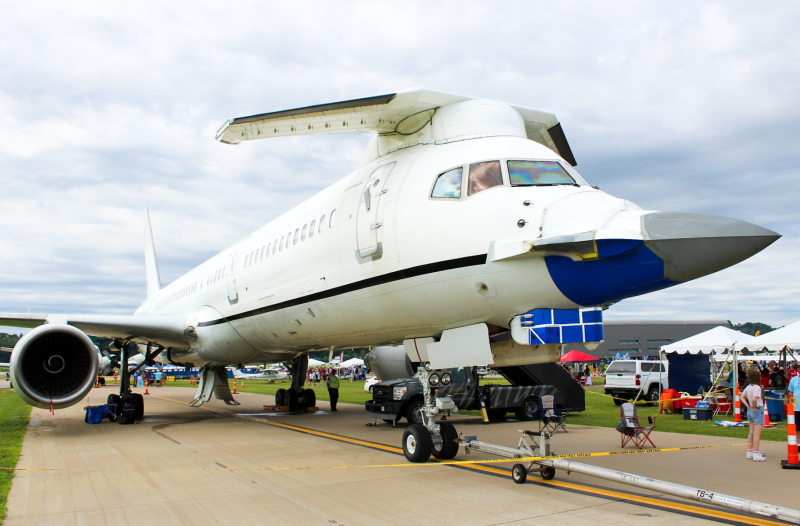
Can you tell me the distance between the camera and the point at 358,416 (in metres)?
17.6

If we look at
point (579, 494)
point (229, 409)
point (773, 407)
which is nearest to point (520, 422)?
point (773, 407)

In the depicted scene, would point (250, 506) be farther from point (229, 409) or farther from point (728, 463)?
point (229, 409)

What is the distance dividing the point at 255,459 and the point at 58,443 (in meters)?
5.31

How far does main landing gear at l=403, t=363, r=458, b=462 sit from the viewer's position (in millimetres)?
8159

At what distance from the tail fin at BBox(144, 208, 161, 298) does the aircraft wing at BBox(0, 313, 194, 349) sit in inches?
555

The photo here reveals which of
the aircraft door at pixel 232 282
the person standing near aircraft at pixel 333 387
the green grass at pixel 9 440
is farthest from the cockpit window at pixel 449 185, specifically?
the person standing near aircraft at pixel 333 387

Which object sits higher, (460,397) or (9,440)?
(460,397)

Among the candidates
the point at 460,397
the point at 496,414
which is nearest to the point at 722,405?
the point at 496,414

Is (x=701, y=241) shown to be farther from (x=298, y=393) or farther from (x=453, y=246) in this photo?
(x=298, y=393)

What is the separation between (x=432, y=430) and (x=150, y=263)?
88.0 ft

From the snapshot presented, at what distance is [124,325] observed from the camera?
15336 mm

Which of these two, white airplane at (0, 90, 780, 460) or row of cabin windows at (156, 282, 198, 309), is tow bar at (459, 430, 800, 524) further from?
row of cabin windows at (156, 282, 198, 309)

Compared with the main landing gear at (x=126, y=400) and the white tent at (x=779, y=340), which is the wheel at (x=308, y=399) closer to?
the main landing gear at (x=126, y=400)

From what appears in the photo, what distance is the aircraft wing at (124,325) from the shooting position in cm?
1506
